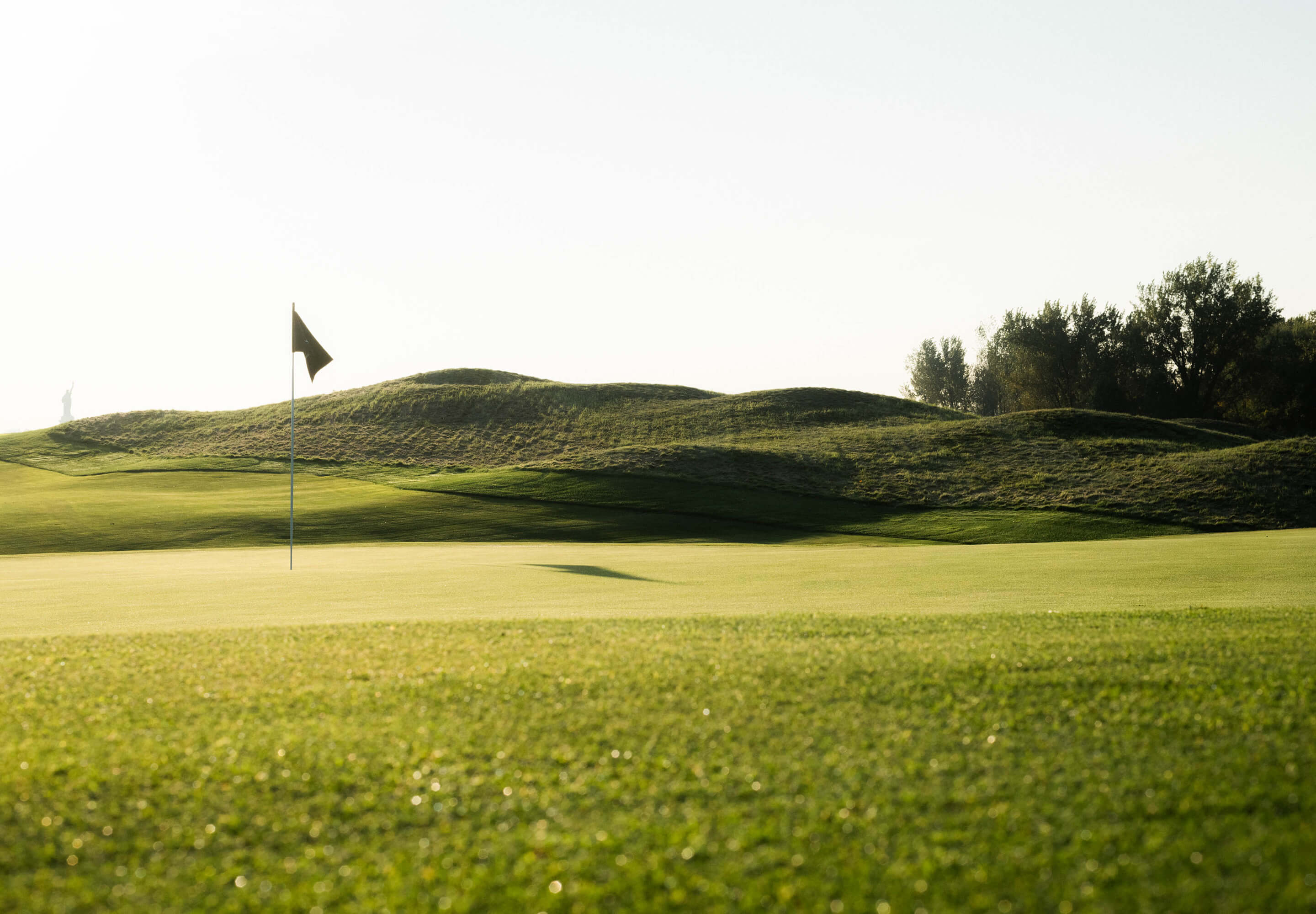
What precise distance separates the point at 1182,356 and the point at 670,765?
245 ft

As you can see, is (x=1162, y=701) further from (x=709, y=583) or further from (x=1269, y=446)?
(x=1269, y=446)

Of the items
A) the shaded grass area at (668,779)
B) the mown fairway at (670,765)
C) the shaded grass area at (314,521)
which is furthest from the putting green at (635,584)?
the shaded grass area at (314,521)

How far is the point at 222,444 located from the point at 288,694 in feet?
173

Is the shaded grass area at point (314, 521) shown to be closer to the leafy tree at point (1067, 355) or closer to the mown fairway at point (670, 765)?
the mown fairway at point (670, 765)

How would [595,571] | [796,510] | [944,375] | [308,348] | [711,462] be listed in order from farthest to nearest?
[944,375], [711,462], [796,510], [308,348], [595,571]

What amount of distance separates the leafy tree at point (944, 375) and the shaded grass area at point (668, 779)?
3582 inches

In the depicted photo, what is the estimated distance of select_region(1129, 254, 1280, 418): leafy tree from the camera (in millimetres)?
64875

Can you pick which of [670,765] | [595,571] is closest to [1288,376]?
[595,571]

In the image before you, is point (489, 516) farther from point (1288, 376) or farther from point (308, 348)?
point (1288, 376)

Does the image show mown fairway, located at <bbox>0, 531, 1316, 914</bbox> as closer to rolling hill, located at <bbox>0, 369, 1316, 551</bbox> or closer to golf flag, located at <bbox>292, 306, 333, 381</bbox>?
golf flag, located at <bbox>292, 306, 333, 381</bbox>

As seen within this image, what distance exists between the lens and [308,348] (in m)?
20.0

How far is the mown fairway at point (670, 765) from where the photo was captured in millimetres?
3471

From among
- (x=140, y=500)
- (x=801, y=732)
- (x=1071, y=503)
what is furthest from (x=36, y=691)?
(x=1071, y=503)

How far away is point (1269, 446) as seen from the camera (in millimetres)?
39469
